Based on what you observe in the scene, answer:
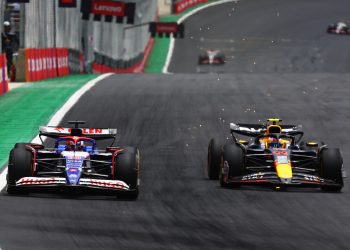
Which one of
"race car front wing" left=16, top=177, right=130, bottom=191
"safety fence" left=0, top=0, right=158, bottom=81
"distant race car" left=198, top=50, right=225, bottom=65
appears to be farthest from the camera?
"distant race car" left=198, top=50, right=225, bottom=65

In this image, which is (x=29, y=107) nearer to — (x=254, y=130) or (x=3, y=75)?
(x=3, y=75)

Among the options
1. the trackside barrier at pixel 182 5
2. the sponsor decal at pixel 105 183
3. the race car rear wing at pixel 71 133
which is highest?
the race car rear wing at pixel 71 133

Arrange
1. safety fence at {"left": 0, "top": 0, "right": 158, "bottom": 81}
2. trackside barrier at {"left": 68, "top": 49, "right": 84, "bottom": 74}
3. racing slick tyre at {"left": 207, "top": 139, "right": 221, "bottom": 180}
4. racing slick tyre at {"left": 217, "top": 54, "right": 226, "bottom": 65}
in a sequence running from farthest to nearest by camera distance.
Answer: racing slick tyre at {"left": 217, "top": 54, "right": 226, "bottom": 65} → trackside barrier at {"left": 68, "top": 49, "right": 84, "bottom": 74} → safety fence at {"left": 0, "top": 0, "right": 158, "bottom": 81} → racing slick tyre at {"left": 207, "top": 139, "right": 221, "bottom": 180}

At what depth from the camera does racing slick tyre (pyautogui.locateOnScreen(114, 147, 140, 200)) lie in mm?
15453

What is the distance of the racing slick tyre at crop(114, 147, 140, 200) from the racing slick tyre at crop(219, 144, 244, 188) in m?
1.70

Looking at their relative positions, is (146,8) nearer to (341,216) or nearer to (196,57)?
(196,57)

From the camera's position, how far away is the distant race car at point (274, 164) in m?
16.8

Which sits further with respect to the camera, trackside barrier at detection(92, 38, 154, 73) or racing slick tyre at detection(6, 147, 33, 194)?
trackside barrier at detection(92, 38, 154, 73)

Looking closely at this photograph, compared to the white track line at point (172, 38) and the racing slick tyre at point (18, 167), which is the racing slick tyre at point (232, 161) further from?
the white track line at point (172, 38)

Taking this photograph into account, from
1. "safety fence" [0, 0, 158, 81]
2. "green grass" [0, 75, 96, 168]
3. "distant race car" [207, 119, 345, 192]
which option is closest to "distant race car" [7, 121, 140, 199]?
"distant race car" [207, 119, 345, 192]

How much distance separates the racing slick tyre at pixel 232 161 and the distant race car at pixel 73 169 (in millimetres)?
1584

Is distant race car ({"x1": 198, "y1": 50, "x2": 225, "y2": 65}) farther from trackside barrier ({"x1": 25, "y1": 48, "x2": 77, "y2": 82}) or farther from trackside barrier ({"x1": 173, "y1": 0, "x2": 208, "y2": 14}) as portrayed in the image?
trackside barrier ({"x1": 173, "y1": 0, "x2": 208, "y2": 14})

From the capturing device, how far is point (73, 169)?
15.5m

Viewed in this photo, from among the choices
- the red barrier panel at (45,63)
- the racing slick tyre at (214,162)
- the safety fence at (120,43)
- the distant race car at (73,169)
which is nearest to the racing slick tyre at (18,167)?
the distant race car at (73,169)
